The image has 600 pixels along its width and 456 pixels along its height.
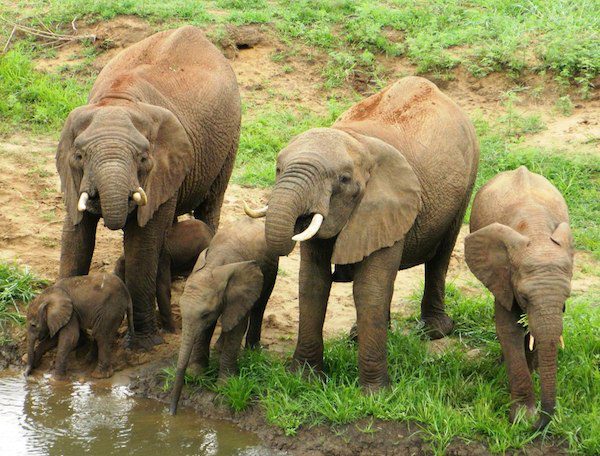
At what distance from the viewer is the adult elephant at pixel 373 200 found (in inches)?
272

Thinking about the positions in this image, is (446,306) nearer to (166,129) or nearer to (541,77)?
(166,129)

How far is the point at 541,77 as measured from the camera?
43.0ft

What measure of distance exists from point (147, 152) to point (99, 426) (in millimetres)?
1844

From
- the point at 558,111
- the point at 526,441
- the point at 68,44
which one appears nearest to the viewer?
the point at 526,441

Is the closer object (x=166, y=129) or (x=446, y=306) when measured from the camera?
(x=166, y=129)

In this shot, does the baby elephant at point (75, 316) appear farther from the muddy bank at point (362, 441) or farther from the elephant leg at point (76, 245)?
the muddy bank at point (362, 441)

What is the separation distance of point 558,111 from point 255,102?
329cm

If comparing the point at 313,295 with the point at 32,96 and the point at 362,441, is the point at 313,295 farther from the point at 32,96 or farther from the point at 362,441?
the point at 32,96

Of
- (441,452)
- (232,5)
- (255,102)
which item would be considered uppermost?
(232,5)

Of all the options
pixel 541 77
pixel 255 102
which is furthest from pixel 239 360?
pixel 541 77

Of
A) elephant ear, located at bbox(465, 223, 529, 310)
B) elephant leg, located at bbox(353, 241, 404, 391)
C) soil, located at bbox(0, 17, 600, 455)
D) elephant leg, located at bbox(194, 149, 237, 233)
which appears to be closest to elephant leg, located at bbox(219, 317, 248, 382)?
soil, located at bbox(0, 17, 600, 455)

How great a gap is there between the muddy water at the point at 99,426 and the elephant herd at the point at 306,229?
0.23 meters

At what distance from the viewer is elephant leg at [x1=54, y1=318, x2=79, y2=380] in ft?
26.8

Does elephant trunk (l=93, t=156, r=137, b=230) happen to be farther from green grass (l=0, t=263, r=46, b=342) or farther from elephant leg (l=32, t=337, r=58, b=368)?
green grass (l=0, t=263, r=46, b=342)
